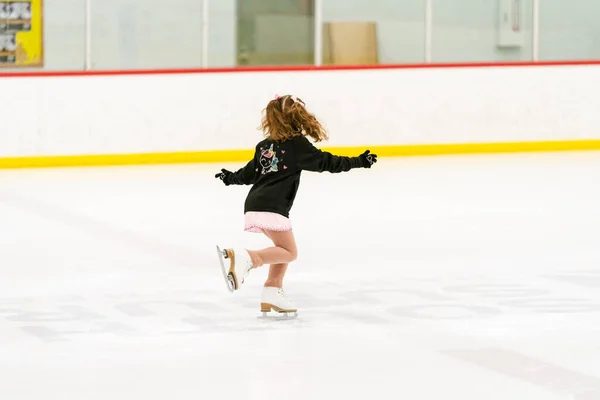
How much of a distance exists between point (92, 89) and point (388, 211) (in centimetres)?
451

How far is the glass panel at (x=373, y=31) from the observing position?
1491 centimetres

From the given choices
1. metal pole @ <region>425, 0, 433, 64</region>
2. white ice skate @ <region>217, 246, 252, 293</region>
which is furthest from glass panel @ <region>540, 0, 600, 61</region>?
white ice skate @ <region>217, 246, 252, 293</region>

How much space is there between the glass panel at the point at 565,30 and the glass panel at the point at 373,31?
1.43 m

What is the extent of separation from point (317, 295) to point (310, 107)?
308 inches

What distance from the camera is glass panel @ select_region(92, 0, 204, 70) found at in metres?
14.0

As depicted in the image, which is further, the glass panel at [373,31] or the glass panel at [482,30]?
the glass panel at [482,30]

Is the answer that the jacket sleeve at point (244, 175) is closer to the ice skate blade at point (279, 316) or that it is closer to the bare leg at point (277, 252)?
the bare leg at point (277, 252)

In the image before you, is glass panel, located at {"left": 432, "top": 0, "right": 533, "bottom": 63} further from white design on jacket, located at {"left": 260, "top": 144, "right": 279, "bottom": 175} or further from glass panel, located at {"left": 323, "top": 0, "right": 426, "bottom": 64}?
white design on jacket, located at {"left": 260, "top": 144, "right": 279, "bottom": 175}

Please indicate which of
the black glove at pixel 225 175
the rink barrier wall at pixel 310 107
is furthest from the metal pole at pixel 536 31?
the black glove at pixel 225 175

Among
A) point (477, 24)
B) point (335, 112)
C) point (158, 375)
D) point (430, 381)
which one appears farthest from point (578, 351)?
point (477, 24)

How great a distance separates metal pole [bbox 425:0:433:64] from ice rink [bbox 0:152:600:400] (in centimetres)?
374

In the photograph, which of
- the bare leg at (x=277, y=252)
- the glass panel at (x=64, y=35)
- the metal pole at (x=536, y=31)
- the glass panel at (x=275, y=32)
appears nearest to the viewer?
the bare leg at (x=277, y=252)

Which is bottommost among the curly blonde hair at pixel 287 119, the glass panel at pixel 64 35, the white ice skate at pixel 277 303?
the white ice skate at pixel 277 303

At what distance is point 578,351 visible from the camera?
5.23 m
